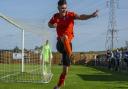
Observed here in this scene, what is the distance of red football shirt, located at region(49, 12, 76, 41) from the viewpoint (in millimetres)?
11759

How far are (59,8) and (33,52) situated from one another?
13.7m

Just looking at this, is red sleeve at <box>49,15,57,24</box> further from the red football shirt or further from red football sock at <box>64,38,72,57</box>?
red football sock at <box>64,38,72,57</box>

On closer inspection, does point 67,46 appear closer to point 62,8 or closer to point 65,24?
point 65,24

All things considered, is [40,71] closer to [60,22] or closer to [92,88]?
[92,88]

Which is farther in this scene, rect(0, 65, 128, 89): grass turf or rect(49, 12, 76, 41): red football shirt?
rect(0, 65, 128, 89): grass turf

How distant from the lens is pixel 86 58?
88.1m

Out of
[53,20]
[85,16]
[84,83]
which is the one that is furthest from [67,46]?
[84,83]

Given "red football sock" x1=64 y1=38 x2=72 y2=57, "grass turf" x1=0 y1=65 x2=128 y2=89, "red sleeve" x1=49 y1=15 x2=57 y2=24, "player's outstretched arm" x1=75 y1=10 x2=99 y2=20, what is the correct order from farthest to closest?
1. "grass turf" x1=0 y1=65 x2=128 y2=89
2. "red sleeve" x1=49 y1=15 x2=57 y2=24
3. "red football sock" x1=64 y1=38 x2=72 y2=57
4. "player's outstretched arm" x1=75 y1=10 x2=99 y2=20

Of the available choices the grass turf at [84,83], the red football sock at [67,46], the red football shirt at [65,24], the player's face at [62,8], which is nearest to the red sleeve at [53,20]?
the red football shirt at [65,24]

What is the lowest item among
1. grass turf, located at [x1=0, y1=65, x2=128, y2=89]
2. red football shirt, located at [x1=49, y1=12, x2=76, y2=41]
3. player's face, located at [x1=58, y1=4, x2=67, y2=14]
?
grass turf, located at [x1=0, y1=65, x2=128, y2=89]

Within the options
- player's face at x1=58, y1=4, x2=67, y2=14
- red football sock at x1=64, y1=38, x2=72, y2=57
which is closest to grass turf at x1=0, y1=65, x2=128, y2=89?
red football sock at x1=64, y1=38, x2=72, y2=57

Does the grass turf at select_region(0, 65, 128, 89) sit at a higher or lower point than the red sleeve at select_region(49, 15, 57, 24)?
lower

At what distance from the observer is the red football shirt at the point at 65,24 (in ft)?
38.6

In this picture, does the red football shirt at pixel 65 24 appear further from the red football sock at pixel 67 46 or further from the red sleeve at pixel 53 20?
the red football sock at pixel 67 46
